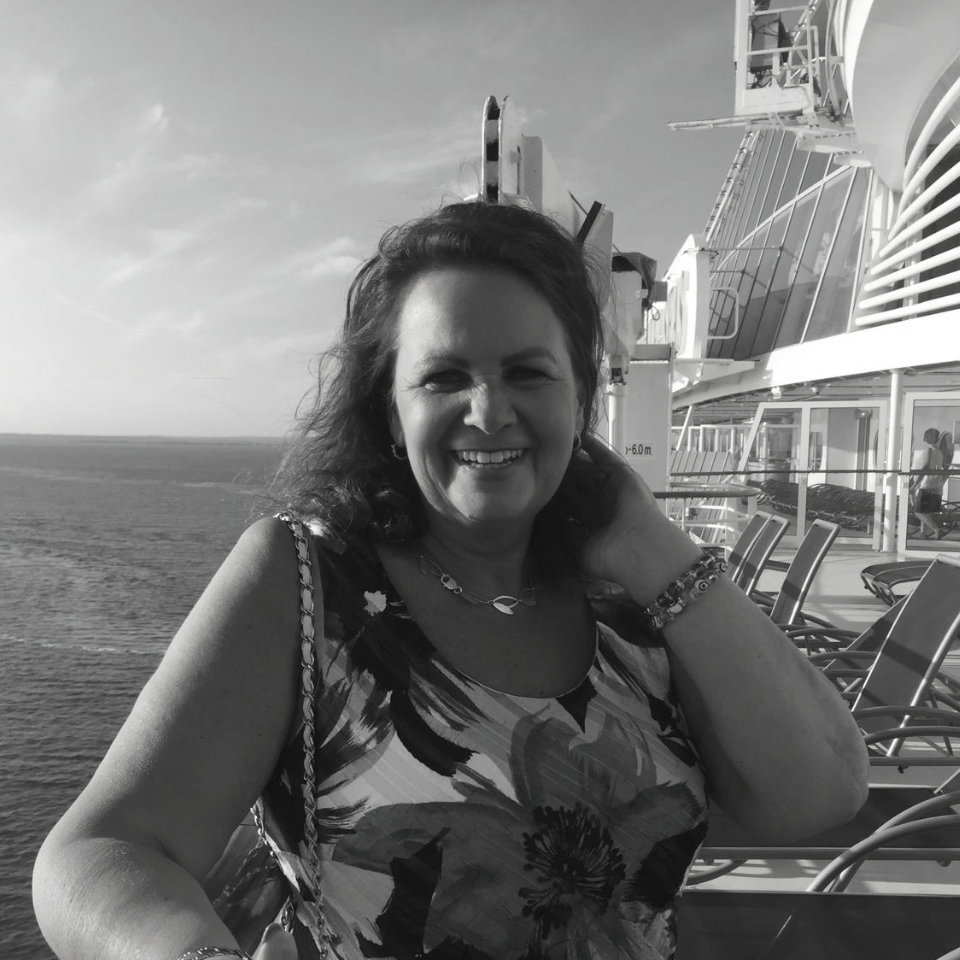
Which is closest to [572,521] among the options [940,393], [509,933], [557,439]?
[557,439]

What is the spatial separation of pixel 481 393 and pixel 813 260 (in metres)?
17.1

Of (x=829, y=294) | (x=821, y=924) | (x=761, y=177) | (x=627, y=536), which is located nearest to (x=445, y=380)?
(x=627, y=536)

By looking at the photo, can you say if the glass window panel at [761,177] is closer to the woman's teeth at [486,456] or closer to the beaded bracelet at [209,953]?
the woman's teeth at [486,456]

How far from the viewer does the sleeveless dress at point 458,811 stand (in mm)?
1079

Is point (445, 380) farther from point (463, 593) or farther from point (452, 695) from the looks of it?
point (452, 695)

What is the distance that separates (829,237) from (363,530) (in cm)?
1690

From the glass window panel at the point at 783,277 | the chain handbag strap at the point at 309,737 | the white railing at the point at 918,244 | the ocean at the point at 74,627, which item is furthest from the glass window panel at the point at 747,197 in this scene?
the chain handbag strap at the point at 309,737

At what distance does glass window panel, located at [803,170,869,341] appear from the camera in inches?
586

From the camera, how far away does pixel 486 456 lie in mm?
1281

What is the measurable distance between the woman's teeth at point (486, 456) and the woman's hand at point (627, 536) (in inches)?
9.6

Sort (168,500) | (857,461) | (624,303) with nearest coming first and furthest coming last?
(624,303) → (857,461) → (168,500)

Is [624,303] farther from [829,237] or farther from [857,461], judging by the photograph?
[829,237]

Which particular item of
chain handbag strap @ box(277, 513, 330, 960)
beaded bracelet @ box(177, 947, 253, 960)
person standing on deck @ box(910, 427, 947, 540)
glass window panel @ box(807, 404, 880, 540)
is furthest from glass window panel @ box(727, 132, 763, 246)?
beaded bracelet @ box(177, 947, 253, 960)

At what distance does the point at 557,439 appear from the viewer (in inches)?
52.0
